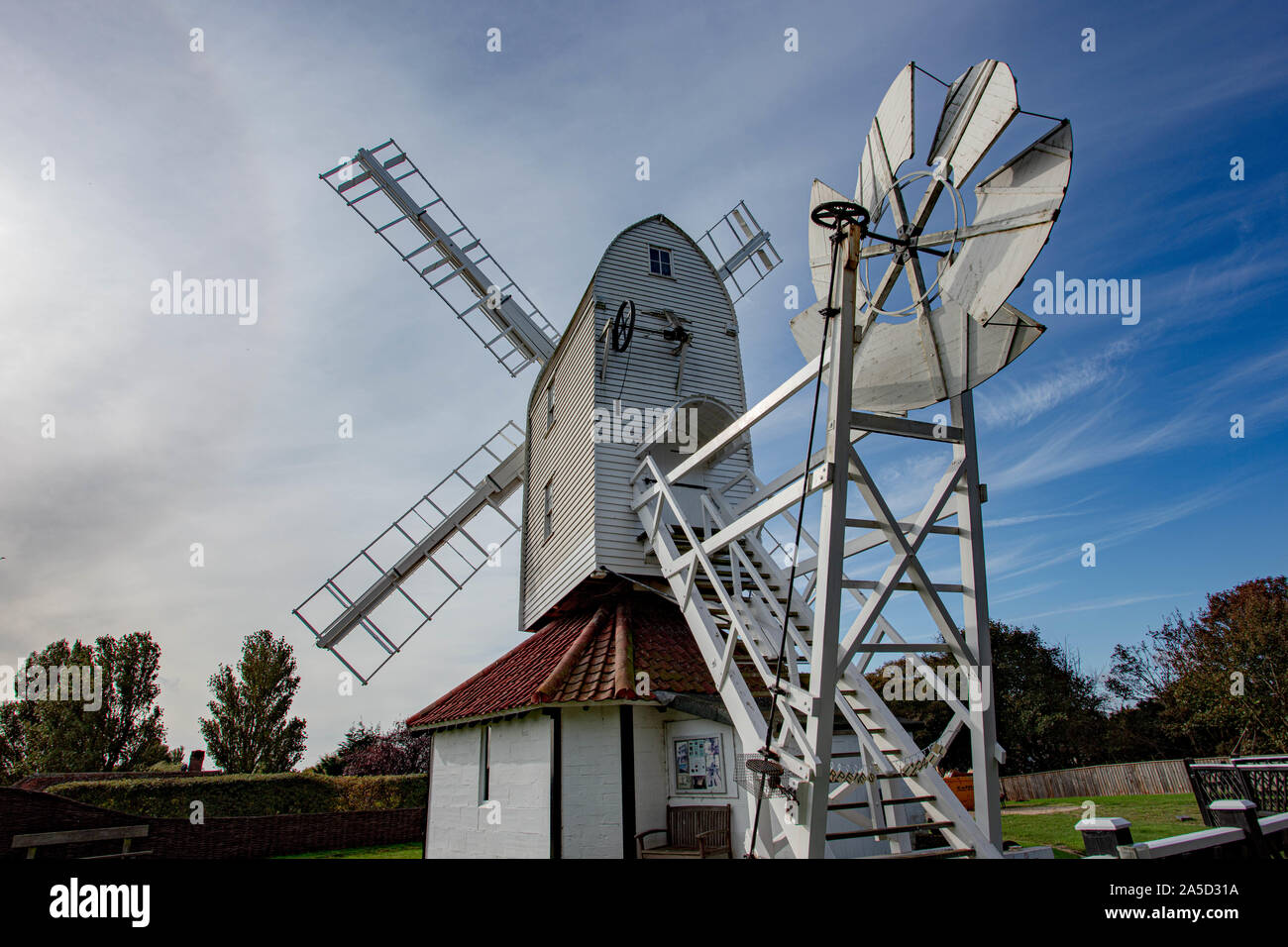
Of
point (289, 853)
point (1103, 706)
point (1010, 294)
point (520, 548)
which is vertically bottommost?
point (289, 853)

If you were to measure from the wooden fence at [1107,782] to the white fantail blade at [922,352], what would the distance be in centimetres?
1750

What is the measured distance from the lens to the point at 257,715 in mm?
27844

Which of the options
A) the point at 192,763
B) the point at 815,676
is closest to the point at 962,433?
the point at 815,676

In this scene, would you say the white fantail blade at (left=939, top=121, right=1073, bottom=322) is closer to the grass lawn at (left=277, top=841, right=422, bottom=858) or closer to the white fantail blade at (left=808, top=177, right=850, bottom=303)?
the white fantail blade at (left=808, top=177, right=850, bottom=303)

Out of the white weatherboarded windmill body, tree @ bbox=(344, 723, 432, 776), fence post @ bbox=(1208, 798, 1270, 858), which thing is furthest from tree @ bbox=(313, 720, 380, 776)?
fence post @ bbox=(1208, 798, 1270, 858)

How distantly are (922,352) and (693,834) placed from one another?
660cm

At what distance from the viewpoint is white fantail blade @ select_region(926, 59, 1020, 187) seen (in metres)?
5.56

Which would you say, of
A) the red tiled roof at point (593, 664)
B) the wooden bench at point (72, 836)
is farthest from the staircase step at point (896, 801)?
the wooden bench at point (72, 836)

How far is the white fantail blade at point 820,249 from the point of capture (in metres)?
7.41

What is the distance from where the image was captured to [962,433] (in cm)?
664

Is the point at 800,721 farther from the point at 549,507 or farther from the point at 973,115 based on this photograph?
the point at 549,507

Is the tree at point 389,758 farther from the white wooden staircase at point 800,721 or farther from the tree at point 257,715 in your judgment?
the white wooden staircase at point 800,721
